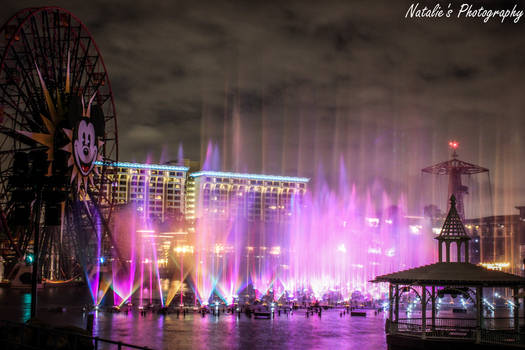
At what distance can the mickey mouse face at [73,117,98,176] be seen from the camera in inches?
1854

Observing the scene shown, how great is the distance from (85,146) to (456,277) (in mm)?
33899

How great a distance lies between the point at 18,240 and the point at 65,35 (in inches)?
763

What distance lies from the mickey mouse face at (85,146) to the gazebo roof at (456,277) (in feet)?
97.6

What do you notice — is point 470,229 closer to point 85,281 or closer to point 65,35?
point 85,281

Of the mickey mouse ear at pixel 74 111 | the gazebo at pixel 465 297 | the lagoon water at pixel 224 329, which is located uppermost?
the mickey mouse ear at pixel 74 111

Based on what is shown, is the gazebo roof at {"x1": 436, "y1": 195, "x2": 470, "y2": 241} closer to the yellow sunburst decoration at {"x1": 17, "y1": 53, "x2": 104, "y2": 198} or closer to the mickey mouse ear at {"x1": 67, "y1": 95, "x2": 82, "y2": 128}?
the yellow sunburst decoration at {"x1": 17, "y1": 53, "x2": 104, "y2": 198}

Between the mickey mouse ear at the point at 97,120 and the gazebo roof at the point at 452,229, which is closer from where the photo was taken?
the gazebo roof at the point at 452,229

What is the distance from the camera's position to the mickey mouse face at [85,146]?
4709cm

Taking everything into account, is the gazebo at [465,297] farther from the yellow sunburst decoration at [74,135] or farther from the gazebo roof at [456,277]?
the yellow sunburst decoration at [74,135]

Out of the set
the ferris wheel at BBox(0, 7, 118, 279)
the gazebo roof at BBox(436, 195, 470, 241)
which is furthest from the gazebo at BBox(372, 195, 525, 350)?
the ferris wheel at BBox(0, 7, 118, 279)

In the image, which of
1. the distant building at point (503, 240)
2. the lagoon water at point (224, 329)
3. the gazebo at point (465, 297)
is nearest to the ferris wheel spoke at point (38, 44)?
the lagoon water at point (224, 329)

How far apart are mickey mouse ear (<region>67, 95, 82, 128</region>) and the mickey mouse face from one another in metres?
0.60

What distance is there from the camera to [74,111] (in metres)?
46.5

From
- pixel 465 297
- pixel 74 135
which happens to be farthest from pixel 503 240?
pixel 465 297
